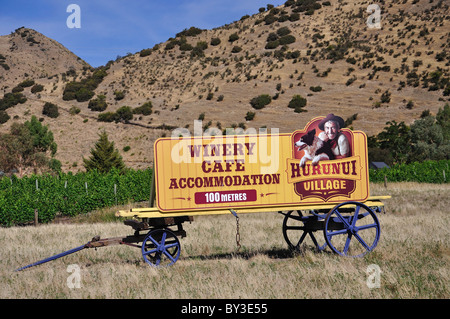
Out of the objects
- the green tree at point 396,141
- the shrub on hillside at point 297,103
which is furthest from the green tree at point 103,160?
the green tree at point 396,141

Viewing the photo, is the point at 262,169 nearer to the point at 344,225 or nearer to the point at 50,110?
the point at 344,225

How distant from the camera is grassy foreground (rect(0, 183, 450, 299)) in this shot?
8414mm

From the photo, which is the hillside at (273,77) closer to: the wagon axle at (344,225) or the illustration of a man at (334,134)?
the wagon axle at (344,225)

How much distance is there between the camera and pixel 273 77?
7356cm

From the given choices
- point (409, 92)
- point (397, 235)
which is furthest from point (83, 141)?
point (397, 235)

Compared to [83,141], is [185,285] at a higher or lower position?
lower

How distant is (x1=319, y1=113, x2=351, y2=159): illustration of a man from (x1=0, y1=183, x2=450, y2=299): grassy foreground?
2.56 m

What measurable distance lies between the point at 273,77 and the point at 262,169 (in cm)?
6491

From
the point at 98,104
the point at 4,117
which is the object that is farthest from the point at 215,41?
the point at 4,117

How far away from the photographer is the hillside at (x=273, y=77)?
62406mm

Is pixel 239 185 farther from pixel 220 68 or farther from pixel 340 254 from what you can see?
pixel 220 68

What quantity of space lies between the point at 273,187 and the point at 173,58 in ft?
265

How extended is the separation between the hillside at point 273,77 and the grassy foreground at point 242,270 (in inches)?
1650

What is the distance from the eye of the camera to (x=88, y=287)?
8.97 m
